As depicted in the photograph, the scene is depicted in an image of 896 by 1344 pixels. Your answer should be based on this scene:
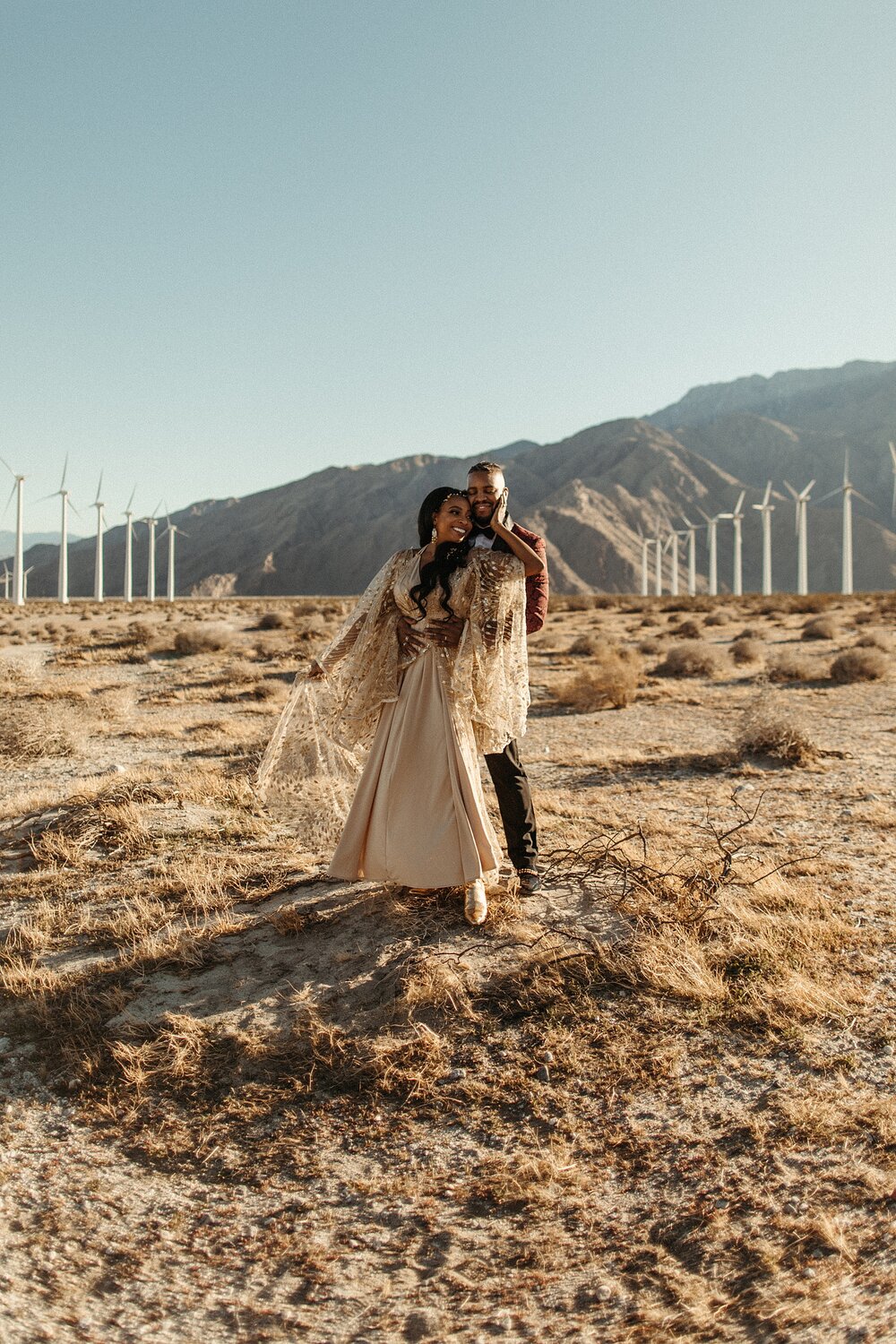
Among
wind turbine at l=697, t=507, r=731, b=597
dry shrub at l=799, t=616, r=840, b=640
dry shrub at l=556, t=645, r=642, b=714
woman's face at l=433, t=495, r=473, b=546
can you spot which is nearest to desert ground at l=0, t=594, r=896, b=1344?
woman's face at l=433, t=495, r=473, b=546

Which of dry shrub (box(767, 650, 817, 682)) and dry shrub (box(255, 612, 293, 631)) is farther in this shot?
dry shrub (box(255, 612, 293, 631))

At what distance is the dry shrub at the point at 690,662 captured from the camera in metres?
16.2

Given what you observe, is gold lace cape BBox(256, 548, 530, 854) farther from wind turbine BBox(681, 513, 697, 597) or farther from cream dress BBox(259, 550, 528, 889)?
wind turbine BBox(681, 513, 697, 597)

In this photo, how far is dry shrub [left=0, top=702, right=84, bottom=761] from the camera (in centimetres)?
914

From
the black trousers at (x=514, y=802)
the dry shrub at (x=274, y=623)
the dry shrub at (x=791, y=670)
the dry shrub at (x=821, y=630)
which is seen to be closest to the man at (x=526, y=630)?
the black trousers at (x=514, y=802)

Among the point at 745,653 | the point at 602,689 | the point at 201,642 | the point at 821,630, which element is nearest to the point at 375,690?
the point at 602,689

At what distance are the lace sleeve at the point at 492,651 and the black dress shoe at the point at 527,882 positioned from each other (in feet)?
2.46

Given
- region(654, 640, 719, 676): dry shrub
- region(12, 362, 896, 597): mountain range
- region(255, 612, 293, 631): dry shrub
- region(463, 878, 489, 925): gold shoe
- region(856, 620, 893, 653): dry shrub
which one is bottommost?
region(463, 878, 489, 925): gold shoe

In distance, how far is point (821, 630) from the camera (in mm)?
21891

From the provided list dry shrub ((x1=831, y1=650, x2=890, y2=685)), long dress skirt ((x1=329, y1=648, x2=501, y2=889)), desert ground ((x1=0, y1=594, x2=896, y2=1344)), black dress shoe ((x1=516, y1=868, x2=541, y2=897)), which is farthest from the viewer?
dry shrub ((x1=831, y1=650, x2=890, y2=685))

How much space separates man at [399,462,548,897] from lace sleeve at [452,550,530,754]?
0.39ft

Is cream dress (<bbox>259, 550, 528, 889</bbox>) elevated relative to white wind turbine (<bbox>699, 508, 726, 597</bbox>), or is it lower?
lower

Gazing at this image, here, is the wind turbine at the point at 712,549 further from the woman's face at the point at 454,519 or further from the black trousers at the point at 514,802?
the woman's face at the point at 454,519

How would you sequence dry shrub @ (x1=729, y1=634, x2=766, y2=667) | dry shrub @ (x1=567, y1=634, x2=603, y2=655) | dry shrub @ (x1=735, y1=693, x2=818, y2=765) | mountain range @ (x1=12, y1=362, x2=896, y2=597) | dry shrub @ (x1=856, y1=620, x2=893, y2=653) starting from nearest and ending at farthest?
dry shrub @ (x1=735, y1=693, x2=818, y2=765) < dry shrub @ (x1=729, y1=634, x2=766, y2=667) < dry shrub @ (x1=856, y1=620, x2=893, y2=653) < dry shrub @ (x1=567, y1=634, x2=603, y2=655) < mountain range @ (x1=12, y1=362, x2=896, y2=597)
